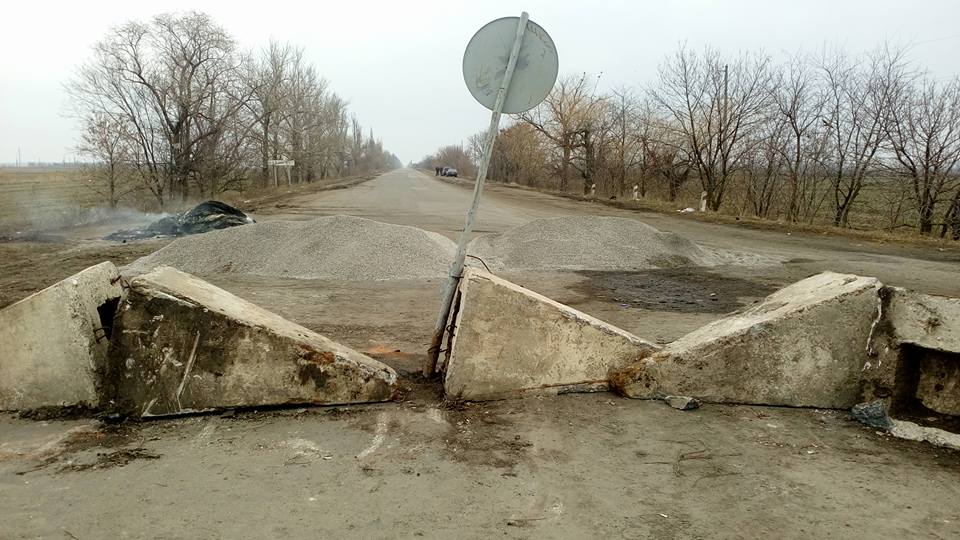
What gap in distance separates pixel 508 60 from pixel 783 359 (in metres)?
2.68

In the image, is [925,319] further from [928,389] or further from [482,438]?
[482,438]

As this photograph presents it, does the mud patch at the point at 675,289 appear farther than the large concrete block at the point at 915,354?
Yes

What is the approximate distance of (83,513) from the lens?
2.70 meters

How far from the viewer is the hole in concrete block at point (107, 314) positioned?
12.9 ft

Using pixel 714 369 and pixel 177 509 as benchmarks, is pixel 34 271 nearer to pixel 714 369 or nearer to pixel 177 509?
pixel 177 509

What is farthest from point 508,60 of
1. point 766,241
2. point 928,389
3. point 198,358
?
point 766,241

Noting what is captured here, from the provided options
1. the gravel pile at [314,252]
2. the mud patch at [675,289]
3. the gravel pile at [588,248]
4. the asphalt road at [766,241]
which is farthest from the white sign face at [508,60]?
the asphalt road at [766,241]

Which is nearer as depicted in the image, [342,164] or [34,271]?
[34,271]

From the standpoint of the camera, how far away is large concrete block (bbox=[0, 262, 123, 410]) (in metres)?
3.70

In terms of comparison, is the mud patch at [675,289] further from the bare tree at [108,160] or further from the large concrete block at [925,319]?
the bare tree at [108,160]

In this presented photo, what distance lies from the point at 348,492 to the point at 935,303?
350cm

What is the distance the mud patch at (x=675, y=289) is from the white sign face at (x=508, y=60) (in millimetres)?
4123

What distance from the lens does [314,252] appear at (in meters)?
10.1

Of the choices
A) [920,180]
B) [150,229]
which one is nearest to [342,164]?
[150,229]
